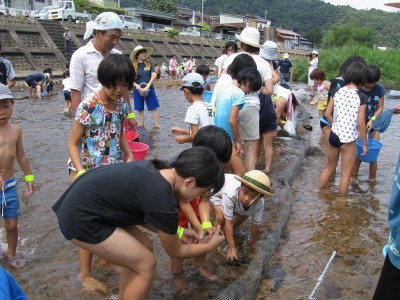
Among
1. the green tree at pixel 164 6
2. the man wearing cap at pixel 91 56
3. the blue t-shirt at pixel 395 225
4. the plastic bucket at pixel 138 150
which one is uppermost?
the green tree at pixel 164 6

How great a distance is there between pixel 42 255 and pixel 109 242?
1.74 metres

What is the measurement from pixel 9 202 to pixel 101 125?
1.06m

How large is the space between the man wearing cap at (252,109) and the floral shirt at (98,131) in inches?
89.4

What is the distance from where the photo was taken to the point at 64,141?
8.05 meters

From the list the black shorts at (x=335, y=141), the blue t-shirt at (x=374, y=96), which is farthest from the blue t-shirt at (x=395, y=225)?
the blue t-shirt at (x=374, y=96)

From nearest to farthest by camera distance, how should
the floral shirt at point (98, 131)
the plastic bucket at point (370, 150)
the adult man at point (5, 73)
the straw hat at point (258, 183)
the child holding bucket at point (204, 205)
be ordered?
the floral shirt at point (98, 131)
the child holding bucket at point (204, 205)
the straw hat at point (258, 183)
the plastic bucket at point (370, 150)
the adult man at point (5, 73)

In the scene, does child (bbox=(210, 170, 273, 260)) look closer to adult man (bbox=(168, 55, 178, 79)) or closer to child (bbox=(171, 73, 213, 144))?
child (bbox=(171, 73, 213, 144))

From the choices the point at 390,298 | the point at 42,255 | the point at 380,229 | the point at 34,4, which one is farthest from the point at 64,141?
the point at 34,4

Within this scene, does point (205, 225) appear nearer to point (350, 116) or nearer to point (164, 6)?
point (350, 116)

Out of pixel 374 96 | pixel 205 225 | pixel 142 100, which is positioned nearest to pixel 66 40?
pixel 142 100

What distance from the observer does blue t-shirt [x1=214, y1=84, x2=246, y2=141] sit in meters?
4.58

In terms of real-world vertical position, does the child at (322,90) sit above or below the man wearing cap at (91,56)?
below

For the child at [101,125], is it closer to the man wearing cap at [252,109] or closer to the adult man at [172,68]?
the man wearing cap at [252,109]

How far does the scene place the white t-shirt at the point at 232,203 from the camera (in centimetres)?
359
